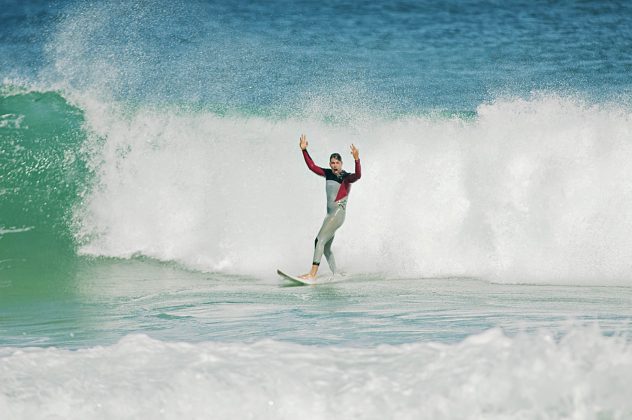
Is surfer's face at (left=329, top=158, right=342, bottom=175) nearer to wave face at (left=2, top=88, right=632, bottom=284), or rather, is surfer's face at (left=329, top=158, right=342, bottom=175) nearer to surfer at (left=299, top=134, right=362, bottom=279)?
surfer at (left=299, top=134, right=362, bottom=279)

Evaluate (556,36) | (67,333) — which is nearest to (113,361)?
(67,333)

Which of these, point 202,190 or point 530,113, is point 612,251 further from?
point 202,190

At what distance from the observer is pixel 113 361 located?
5.89 m

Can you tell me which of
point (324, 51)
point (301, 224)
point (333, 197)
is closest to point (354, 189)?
point (301, 224)

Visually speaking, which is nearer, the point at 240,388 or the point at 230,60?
the point at 240,388

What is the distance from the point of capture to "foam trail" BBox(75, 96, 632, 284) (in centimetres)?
1202

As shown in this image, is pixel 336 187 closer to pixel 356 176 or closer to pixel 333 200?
pixel 333 200

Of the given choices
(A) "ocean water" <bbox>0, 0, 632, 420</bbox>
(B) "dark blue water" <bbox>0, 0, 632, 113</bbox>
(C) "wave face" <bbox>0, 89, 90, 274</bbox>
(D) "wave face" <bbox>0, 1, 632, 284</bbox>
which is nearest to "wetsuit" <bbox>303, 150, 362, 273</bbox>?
(A) "ocean water" <bbox>0, 0, 632, 420</bbox>

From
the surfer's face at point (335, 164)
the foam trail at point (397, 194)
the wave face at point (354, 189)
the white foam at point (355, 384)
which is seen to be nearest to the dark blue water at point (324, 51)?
the wave face at point (354, 189)

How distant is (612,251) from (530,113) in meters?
3.61

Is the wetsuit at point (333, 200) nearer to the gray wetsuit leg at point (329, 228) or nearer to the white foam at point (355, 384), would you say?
the gray wetsuit leg at point (329, 228)

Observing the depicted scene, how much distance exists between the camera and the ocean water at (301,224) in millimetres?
5289

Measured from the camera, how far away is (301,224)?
13.8 meters

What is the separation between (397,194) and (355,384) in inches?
337
